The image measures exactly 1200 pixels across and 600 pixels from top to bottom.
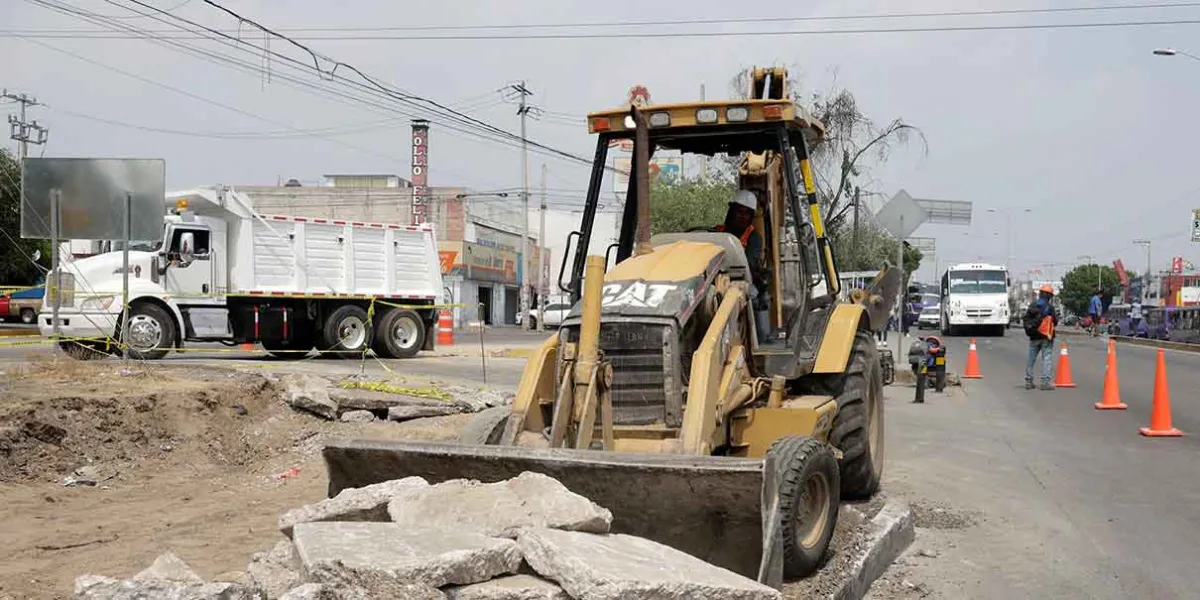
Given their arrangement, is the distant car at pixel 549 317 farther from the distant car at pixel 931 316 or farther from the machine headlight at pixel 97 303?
the machine headlight at pixel 97 303

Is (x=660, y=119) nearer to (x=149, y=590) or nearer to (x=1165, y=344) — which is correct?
(x=149, y=590)

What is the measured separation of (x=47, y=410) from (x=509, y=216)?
6031 cm

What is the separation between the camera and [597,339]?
585cm

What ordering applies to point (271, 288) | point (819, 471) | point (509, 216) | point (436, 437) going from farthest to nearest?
point (509, 216) < point (271, 288) < point (436, 437) < point (819, 471)

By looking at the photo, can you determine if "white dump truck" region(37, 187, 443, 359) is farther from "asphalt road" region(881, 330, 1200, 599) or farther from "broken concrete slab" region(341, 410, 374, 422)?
"asphalt road" region(881, 330, 1200, 599)

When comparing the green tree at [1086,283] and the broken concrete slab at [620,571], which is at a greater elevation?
the green tree at [1086,283]

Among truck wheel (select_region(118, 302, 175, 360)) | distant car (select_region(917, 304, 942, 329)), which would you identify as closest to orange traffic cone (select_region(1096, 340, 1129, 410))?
truck wheel (select_region(118, 302, 175, 360))

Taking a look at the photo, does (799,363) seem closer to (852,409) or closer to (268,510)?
(852,409)

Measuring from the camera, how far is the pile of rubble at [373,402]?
11523mm

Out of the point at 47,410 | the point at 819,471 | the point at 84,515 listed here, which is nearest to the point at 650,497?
the point at 819,471

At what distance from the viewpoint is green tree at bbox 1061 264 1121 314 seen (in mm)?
107088

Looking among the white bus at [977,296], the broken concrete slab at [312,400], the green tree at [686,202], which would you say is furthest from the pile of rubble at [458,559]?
the white bus at [977,296]

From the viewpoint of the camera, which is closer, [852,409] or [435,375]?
[852,409]

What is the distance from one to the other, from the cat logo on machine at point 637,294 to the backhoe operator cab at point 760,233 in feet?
0.04
